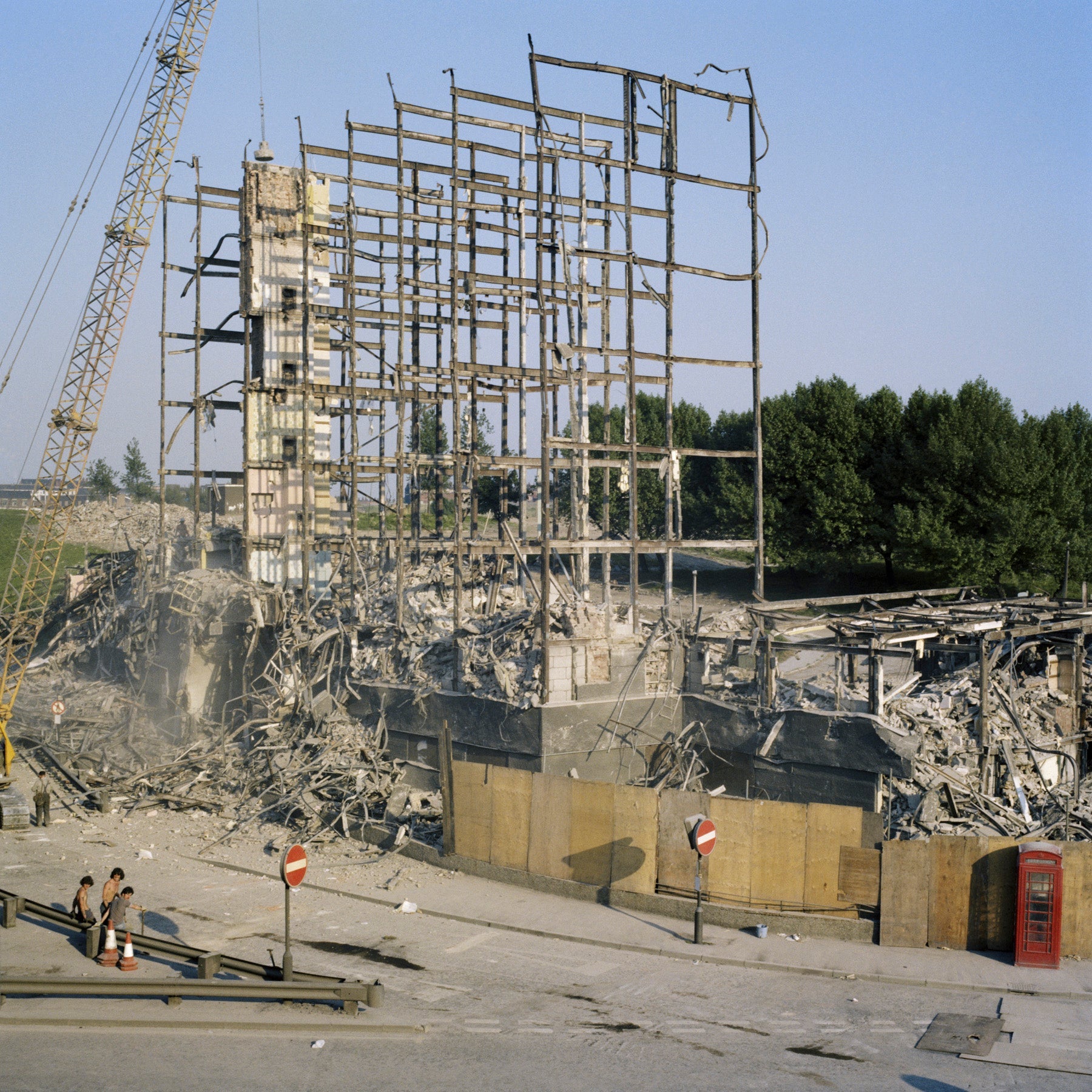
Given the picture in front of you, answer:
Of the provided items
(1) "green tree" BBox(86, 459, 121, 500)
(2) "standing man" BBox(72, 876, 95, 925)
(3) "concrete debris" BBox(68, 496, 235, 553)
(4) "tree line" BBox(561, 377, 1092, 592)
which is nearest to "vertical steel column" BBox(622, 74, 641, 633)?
(2) "standing man" BBox(72, 876, 95, 925)

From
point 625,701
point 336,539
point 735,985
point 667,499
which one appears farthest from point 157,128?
point 735,985

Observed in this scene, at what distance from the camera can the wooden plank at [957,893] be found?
1455 cm

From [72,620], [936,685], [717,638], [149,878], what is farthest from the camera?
[72,620]

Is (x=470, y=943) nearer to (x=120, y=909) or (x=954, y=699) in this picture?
(x=120, y=909)

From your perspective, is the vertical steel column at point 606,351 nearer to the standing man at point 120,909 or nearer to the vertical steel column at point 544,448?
the vertical steel column at point 544,448

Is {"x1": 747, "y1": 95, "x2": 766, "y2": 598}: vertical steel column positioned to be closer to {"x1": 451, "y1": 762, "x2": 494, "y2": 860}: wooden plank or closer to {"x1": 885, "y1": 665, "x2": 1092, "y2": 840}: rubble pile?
{"x1": 885, "y1": 665, "x2": 1092, "y2": 840}: rubble pile

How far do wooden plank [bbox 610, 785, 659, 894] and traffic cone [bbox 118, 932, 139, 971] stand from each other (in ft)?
22.5

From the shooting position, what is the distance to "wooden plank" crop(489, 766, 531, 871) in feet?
57.0

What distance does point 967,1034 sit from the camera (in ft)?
39.5

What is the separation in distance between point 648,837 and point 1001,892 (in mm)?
4907

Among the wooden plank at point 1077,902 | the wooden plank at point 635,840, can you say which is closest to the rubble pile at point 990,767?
the wooden plank at point 1077,902

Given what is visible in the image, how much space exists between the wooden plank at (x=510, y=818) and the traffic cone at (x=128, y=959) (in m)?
5.95

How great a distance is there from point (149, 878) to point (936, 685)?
14.0 m

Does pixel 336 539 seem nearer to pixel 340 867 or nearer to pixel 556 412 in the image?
pixel 556 412
